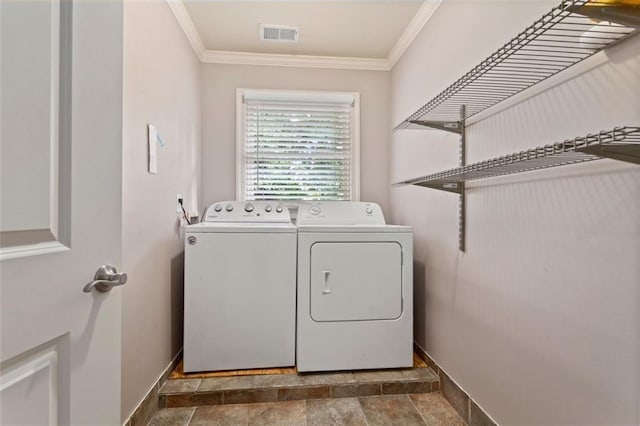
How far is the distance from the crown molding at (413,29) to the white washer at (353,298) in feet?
4.33

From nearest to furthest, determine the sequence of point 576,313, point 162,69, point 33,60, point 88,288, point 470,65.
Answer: point 33,60 < point 88,288 < point 576,313 < point 470,65 < point 162,69

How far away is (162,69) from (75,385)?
1667 millimetres

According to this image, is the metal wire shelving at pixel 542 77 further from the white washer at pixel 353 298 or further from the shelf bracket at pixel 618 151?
the white washer at pixel 353 298

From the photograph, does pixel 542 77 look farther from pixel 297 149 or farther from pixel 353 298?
pixel 297 149

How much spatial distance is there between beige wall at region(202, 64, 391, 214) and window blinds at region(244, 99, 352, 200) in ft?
0.40

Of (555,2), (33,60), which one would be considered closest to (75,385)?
(33,60)

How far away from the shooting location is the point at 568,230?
3.47ft

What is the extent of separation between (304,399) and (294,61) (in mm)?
2412

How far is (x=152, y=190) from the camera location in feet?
5.55

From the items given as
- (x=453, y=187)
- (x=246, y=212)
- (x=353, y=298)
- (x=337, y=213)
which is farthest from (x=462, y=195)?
(x=246, y=212)

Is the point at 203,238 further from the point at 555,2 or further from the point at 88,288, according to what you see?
the point at 555,2

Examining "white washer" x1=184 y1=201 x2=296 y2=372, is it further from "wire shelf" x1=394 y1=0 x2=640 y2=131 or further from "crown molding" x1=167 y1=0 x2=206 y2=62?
"crown molding" x1=167 y1=0 x2=206 y2=62

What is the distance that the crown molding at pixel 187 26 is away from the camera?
1972 millimetres

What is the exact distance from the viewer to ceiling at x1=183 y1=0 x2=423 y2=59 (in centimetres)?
204
